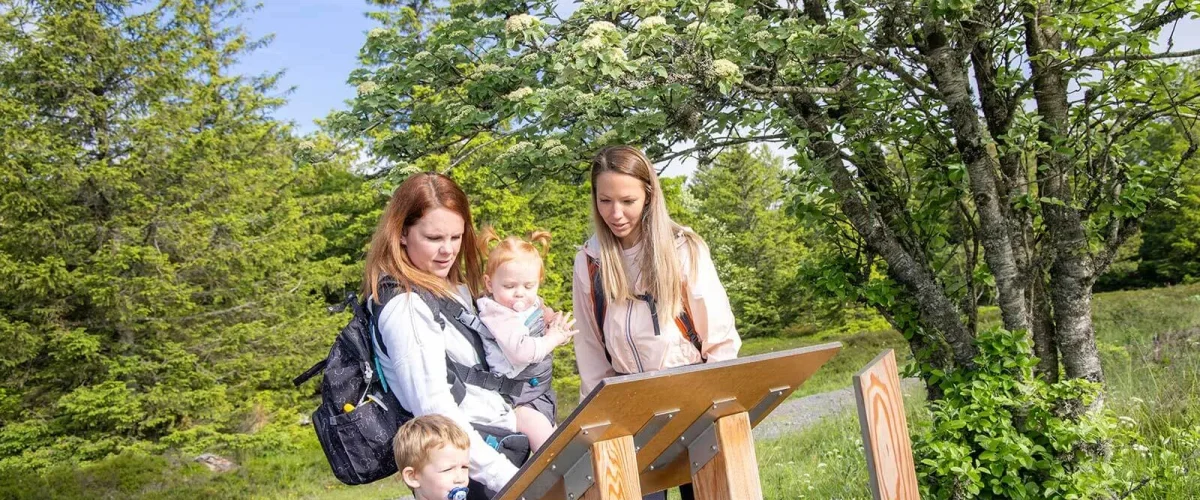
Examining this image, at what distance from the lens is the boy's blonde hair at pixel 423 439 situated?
2.54 metres

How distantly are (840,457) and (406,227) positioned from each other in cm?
452

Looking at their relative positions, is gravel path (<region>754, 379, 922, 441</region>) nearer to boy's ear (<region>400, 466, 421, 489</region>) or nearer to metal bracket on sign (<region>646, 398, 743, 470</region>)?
metal bracket on sign (<region>646, 398, 743, 470</region>)

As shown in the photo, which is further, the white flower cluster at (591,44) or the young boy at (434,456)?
the white flower cluster at (591,44)

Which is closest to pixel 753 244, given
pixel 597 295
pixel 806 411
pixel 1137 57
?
pixel 806 411

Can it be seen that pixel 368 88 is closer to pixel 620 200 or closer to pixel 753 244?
pixel 620 200

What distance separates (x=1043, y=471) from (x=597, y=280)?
10.3 feet

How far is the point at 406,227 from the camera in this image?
2900 millimetres

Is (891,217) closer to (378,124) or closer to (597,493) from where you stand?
(378,124)

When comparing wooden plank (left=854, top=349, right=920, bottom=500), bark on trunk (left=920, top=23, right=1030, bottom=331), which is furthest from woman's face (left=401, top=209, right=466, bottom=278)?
bark on trunk (left=920, top=23, right=1030, bottom=331)

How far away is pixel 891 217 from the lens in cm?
565

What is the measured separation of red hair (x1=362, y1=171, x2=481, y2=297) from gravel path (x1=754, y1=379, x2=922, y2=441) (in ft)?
25.6

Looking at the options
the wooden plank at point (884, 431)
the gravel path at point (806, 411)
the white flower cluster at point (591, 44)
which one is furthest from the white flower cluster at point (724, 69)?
the gravel path at point (806, 411)

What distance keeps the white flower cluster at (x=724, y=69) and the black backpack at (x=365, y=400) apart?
7.13 ft

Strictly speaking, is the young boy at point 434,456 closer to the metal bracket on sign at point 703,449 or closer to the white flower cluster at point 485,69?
the metal bracket on sign at point 703,449
